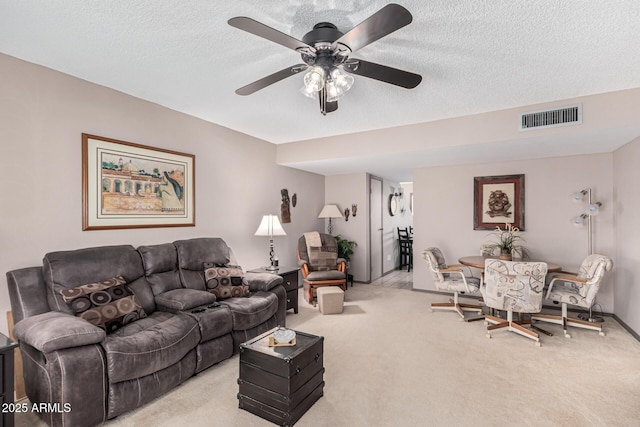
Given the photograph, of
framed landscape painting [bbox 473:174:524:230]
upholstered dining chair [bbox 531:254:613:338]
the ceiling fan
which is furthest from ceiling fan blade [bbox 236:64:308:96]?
framed landscape painting [bbox 473:174:524:230]

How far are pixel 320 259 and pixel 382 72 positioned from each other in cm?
377

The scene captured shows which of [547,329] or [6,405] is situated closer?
[6,405]

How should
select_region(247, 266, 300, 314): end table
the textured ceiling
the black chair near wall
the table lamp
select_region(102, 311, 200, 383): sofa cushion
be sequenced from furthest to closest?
the black chair near wall < the table lamp < select_region(247, 266, 300, 314): end table < select_region(102, 311, 200, 383): sofa cushion < the textured ceiling

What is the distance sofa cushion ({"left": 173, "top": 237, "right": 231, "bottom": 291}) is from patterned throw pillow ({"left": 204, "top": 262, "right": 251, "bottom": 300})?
0.08 meters

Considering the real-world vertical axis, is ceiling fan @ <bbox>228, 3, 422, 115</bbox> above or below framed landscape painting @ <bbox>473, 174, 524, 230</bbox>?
above

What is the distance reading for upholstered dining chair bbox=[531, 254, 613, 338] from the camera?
3.38 m

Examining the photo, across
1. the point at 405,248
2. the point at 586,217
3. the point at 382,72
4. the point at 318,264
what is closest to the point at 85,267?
Answer: the point at 382,72

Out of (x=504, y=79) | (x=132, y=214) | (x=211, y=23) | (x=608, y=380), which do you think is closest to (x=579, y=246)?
(x=608, y=380)

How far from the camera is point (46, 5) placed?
5.98 feet

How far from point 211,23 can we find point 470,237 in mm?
4814

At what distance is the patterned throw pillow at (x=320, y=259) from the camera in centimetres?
533

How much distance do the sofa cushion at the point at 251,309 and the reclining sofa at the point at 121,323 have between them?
1 cm

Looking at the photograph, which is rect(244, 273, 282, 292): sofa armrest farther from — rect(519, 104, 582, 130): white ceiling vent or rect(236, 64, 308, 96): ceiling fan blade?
rect(519, 104, 582, 130): white ceiling vent

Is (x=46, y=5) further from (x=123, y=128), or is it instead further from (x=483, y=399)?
(x=483, y=399)
